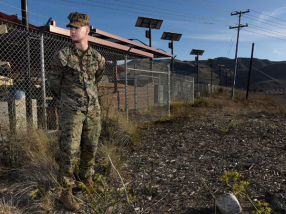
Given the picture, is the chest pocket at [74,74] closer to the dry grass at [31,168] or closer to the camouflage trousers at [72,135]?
the camouflage trousers at [72,135]

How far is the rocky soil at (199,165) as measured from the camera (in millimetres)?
2965

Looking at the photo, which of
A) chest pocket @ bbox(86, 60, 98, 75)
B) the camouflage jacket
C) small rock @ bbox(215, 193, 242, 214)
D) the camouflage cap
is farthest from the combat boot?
the camouflage cap

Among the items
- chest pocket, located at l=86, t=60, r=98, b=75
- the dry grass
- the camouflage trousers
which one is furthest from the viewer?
the dry grass

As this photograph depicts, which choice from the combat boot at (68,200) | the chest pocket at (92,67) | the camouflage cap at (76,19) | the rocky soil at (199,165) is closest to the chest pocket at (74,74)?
the chest pocket at (92,67)

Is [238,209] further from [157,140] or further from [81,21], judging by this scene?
[157,140]

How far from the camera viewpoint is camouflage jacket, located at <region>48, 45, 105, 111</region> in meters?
2.58

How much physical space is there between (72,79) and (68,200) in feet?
4.12

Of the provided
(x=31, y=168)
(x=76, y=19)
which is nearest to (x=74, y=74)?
(x=76, y=19)

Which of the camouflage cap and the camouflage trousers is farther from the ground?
the camouflage cap

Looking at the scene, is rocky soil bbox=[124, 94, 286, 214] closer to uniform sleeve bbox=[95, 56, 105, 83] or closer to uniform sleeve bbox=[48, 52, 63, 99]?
uniform sleeve bbox=[95, 56, 105, 83]

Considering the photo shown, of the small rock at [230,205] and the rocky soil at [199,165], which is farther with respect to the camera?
the rocky soil at [199,165]

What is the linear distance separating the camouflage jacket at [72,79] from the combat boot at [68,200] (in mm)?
858

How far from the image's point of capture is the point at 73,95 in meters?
2.61

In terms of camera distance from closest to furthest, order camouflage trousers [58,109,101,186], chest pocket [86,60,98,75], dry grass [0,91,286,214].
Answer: camouflage trousers [58,109,101,186]
chest pocket [86,60,98,75]
dry grass [0,91,286,214]
